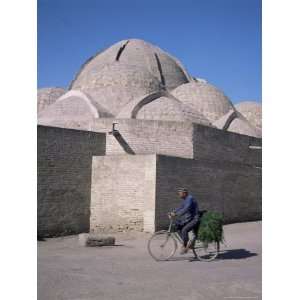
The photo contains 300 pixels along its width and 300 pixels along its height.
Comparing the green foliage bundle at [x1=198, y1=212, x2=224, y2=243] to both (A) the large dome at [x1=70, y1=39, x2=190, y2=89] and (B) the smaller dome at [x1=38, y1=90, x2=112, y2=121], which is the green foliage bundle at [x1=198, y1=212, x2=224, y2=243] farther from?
(A) the large dome at [x1=70, y1=39, x2=190, y2=89]

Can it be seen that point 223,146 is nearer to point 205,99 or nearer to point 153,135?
point 153,135

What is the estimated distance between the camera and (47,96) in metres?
22.1

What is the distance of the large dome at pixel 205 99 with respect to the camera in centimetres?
1998

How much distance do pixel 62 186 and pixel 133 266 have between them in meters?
5.74

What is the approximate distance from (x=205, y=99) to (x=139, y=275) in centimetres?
1558

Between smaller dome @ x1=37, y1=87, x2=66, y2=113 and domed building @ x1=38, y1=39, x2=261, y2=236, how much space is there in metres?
2.02

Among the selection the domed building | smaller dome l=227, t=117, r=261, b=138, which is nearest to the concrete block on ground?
the domed building

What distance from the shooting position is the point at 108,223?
1178 centimetres

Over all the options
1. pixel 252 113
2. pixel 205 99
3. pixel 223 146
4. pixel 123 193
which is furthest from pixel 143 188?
pixel 252 113

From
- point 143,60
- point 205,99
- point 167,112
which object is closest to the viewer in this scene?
point 167,112

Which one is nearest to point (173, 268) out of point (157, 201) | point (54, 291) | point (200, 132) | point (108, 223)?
point (54, 291)
